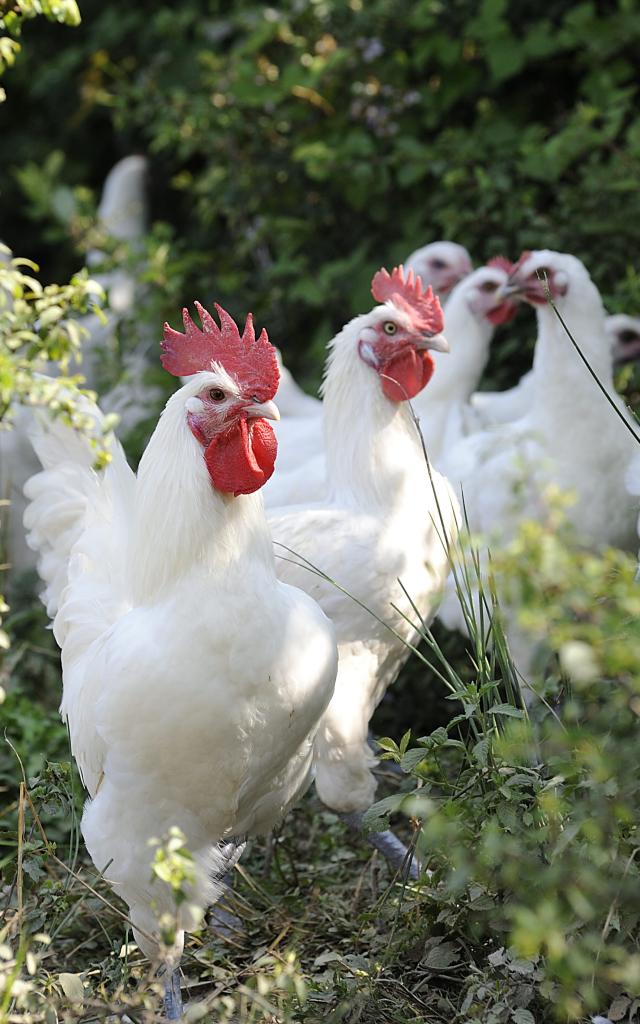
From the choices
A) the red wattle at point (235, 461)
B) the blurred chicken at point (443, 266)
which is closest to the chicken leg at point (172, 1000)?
the red wattle at point (235, 461)

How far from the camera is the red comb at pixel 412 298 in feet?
12.4

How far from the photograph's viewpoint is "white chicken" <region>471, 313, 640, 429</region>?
5168 millimetres

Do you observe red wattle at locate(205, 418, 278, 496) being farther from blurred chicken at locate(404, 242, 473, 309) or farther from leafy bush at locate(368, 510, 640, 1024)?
blurred chicken at locate(404, 242, 473, 309)

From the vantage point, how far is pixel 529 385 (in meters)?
5.25

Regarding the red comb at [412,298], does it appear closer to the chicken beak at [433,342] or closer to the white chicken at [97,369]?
the chicken beak at [433,342]

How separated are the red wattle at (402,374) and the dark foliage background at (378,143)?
194cm

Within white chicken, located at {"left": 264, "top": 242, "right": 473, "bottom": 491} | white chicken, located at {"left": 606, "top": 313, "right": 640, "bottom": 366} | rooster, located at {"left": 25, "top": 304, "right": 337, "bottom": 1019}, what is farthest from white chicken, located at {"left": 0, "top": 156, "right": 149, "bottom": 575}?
white chicken, located at {"left": 606, "top": 313, "right": 640, "bottom": 366}

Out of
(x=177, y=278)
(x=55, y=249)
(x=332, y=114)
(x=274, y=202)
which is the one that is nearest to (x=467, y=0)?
(x=332, y=114)

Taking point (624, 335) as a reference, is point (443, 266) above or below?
above

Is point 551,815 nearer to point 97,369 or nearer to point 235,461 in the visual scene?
point 235,461

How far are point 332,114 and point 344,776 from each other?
4355 mm

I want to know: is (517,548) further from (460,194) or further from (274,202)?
(274,202)

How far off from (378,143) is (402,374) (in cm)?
333

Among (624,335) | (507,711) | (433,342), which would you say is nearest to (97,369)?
(624,335)
